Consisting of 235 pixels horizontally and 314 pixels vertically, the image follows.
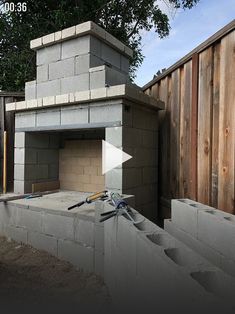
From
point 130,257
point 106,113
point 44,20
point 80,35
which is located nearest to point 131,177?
point 106,113

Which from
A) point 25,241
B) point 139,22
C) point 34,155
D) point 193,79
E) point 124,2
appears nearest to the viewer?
point 193,79

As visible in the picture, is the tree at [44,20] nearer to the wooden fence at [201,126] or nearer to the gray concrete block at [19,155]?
the gray concrete block at [19,155]

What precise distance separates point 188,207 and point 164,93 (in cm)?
274

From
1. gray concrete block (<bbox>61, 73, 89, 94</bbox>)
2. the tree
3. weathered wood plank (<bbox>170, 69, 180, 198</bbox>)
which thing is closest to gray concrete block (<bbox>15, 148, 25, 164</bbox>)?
gray concrete block (<bbox>61, 73, 89, 94</bbox>)

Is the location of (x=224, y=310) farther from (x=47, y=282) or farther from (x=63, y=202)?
(x=63, y=202)

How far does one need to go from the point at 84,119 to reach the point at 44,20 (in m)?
6.90

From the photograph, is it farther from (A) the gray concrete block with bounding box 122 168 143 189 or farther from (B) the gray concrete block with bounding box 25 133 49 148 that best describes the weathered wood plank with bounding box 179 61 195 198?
(B) the gray concrete block with bounding box 25 133 49 148

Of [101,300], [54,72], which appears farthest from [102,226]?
[54,72]

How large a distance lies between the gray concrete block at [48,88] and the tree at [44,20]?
4747 mm

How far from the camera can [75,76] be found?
4953 millimetres

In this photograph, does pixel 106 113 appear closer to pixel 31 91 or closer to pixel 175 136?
pixel 175 136

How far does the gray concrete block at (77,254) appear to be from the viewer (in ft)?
12.0

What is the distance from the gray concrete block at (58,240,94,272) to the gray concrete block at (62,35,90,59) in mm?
3022

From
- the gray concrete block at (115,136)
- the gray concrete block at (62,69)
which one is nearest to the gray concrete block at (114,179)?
the gray concrete block at (115,136)
